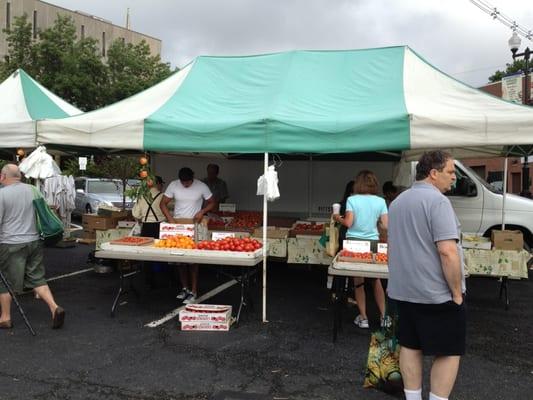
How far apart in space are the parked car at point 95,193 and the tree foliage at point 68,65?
18.4 feet

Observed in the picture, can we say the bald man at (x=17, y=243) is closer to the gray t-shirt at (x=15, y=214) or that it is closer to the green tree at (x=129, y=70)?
the gray t-shirt at (x=15, y=214)

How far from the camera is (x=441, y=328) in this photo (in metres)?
2.84

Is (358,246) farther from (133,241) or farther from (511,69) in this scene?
(511,69)

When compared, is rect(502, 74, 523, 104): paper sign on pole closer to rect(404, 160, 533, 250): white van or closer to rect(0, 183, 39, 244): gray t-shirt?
rect(404, 160, 533, 250): white van

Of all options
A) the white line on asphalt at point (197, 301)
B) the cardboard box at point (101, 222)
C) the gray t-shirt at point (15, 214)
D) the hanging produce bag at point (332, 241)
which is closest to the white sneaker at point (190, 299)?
the white line on asphalt at point (197, 301)

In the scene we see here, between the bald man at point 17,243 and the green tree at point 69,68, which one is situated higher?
the green tree at point 69,68

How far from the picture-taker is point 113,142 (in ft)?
18.8

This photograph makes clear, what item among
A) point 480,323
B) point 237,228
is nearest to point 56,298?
point 237,228

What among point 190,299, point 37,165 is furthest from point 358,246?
point 37,165

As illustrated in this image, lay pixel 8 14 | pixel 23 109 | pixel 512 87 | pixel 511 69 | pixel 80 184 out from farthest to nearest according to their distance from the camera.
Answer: pixel 511 69, pixel 8 14, pixel 80 184, pixel 512 87, pixel 23 109

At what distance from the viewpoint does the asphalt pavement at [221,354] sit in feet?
12.6

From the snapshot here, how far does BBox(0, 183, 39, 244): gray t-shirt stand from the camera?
512cm

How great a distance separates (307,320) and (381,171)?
12.7ft

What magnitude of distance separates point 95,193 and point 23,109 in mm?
9348
